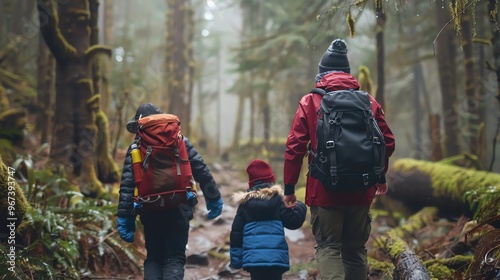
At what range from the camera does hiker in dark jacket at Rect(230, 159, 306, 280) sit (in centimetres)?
514

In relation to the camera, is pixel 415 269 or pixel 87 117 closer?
pixel 415 269

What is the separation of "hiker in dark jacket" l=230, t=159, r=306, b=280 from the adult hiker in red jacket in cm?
44

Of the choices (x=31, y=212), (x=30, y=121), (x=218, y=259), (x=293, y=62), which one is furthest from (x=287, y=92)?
(x=31, y=212)

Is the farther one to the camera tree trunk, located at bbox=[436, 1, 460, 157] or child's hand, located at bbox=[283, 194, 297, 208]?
tree trunk, located at bbox=[436, 1, 460, 157]

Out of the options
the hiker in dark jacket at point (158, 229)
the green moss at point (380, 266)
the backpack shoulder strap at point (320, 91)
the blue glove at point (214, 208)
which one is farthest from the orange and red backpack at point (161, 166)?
the green moss at point (380, 266)

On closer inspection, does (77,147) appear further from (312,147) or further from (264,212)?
(312,147)

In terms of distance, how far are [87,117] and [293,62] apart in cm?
1272

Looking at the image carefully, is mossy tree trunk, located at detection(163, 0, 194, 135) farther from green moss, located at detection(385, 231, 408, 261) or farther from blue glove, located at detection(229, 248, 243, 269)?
blue glove, located at detection(229, 248, 243, 269)

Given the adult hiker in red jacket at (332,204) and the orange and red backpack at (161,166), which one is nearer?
the adult hiker in red jacket at (332,204)

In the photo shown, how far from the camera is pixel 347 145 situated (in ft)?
14.1

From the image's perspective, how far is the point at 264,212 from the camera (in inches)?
209

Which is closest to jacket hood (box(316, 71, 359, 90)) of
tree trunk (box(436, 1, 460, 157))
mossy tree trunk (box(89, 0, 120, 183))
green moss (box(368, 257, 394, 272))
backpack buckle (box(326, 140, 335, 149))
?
backpack buckle (box(326, 140, 335, 149))

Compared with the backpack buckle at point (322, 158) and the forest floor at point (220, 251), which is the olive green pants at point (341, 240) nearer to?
the backpack buckle at point (322, 158)

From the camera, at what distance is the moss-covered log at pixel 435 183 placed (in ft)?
29.1
